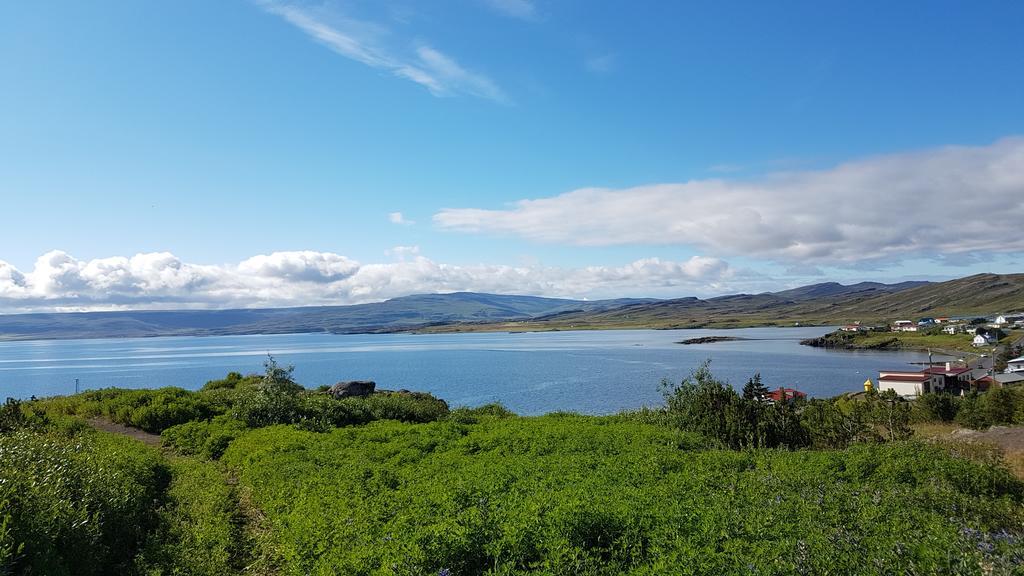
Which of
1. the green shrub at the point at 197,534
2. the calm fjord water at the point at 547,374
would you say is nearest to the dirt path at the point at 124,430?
the green shrub at the point at 197,534

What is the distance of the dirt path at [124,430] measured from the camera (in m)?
23.9

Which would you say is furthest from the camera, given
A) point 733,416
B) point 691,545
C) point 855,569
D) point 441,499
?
point 733,416

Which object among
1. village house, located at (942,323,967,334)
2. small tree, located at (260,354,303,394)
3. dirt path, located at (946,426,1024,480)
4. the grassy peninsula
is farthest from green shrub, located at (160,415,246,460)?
village house, located at (942,323,967,334)

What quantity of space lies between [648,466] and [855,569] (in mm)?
6422

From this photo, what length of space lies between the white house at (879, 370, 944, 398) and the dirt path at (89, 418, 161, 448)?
73.8 meters

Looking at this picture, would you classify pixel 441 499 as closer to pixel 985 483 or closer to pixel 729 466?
pixel 729 466

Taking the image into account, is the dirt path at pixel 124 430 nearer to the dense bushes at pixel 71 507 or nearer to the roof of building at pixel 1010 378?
the dense bushes at pixel 71 507

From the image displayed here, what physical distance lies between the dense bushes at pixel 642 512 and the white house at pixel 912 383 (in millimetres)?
65155

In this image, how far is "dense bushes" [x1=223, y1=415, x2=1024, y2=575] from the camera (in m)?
6.48

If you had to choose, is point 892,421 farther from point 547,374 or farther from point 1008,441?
point 547,374

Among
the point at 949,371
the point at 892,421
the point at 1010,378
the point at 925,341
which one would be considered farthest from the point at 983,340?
the point at 892,421

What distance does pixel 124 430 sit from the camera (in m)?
25.8

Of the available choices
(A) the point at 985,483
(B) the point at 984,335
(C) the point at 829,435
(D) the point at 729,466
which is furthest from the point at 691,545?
(B) the point at 984,335

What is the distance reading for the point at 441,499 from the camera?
9.37m
